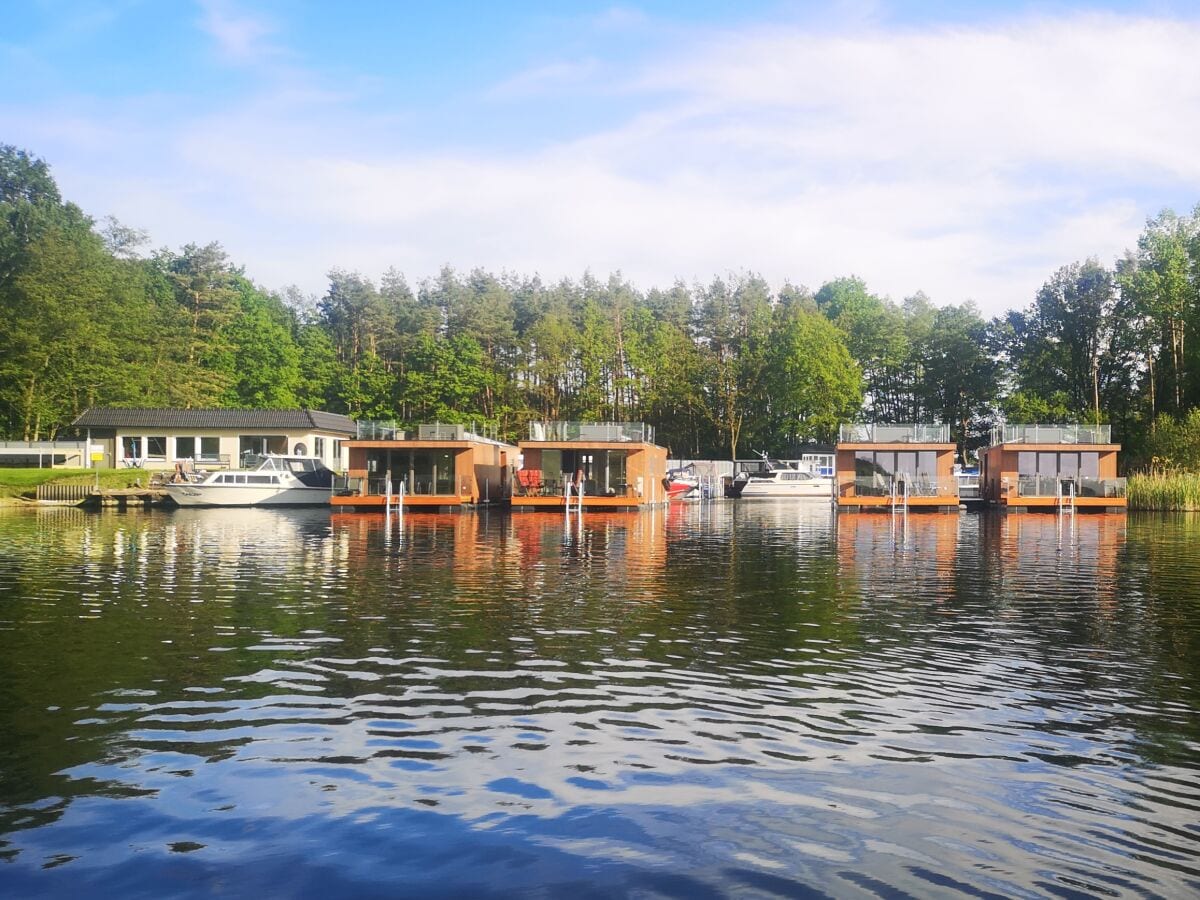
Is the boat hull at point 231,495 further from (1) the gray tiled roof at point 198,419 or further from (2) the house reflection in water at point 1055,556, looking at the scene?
(2) the house reflection in water at point 1055,556

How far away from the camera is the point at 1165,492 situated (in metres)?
51.6

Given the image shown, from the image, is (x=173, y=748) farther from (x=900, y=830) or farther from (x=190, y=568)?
(x=190, y=568)

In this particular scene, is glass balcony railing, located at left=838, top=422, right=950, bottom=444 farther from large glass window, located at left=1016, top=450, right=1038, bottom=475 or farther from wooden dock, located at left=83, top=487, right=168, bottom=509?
wooden dock, located at left=83, top=487, right=168, bottom=509

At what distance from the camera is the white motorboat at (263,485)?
5506 cm

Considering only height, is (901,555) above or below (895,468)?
below

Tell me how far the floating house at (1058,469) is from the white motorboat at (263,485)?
35.6m

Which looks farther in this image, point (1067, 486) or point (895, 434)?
point (895, 434)

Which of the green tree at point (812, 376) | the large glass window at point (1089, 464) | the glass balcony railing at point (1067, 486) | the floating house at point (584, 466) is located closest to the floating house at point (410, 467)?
the floating house at point (584, 466)

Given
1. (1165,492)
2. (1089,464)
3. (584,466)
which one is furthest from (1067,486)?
(584,466)

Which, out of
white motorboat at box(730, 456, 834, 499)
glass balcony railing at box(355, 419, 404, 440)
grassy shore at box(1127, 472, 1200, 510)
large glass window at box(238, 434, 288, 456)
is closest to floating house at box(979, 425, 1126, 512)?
grassy shore at box(1127, 472, 1200, 510)

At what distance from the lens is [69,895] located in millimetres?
6324

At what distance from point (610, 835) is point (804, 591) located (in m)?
14.0

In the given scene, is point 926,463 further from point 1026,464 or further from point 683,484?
point 683,484

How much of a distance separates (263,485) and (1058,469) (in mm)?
41346
